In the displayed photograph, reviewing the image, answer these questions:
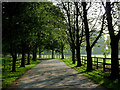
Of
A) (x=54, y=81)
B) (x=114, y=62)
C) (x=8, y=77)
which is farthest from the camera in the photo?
(x=8, y=77)

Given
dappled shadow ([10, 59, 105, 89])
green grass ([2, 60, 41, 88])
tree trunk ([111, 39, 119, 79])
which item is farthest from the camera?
tree trunk ([111, 39, 119, 79])

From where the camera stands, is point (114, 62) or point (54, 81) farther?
point (114, 62)

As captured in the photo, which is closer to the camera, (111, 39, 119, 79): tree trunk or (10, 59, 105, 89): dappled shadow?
(10, 59, 105, 89): dappled shadow

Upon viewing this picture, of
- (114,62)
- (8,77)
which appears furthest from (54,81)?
(114,62)

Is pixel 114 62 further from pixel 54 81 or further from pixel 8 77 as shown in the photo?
pixel 8 77

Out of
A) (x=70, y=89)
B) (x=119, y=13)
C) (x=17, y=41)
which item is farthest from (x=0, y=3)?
(x=119, y=13)

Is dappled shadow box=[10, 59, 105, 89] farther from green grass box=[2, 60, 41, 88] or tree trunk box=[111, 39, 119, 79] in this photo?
tree trunk box=[111, 39, 119, 79]

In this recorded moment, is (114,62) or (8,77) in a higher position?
(114,62)

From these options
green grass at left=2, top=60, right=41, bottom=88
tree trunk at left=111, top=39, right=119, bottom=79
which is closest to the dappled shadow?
green grass at left=2, top=60, right=41, bottom=88

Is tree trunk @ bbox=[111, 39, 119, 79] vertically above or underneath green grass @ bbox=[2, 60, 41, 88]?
above

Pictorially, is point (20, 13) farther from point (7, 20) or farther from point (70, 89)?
point (70, 89)

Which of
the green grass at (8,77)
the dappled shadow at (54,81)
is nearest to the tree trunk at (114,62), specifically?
the dappled shadow at (54,81)

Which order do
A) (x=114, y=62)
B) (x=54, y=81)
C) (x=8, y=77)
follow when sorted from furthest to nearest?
(x=8, y=77)
(x=114, y=62)
(x=54, y=81)

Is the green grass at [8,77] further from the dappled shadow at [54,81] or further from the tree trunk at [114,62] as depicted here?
the tree trunk at [114,62]
